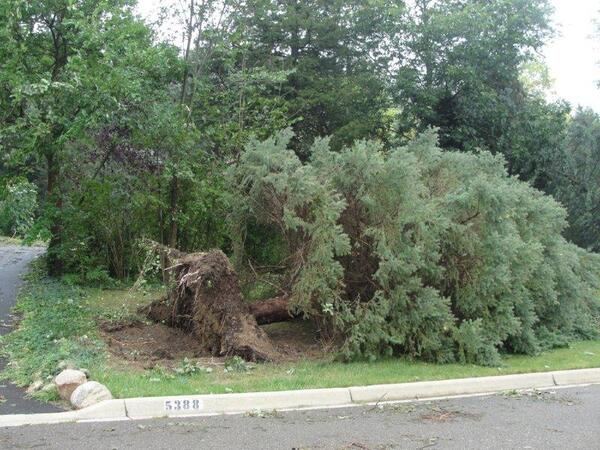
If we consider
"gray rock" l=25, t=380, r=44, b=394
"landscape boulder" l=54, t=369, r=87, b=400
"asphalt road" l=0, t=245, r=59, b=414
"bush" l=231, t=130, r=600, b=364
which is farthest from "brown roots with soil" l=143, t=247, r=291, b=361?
"asphalt road" l=0, t=245, r=59, b=414

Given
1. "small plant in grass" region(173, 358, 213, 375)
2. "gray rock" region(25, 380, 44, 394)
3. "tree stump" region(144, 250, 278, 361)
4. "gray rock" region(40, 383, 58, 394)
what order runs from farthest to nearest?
1. "tree stump" region(144, 250, 278, 361)
2. "small plant in grass" region(173, 358, 213, 375)
3. "gray rock" region(25, 380, 44, 394)
4. "gray rock" region(40, 383, 58, 394)

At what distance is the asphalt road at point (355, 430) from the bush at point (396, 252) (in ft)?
7.35

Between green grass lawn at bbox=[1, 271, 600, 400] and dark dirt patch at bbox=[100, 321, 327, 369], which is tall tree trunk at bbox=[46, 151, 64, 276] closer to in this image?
green grass lawn at bbox=[1, 271, 600, 400]

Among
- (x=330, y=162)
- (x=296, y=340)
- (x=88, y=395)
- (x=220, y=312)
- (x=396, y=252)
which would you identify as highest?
(x=330, y=162)

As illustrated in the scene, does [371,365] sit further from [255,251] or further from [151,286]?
[151,286]

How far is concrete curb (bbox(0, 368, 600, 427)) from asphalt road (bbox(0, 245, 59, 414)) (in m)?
0.33

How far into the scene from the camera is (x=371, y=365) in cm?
920

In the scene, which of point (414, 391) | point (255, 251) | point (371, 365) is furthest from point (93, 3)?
point (414, 391)

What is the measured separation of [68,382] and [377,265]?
16.2 feet

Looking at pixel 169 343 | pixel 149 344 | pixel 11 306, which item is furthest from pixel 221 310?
pixel 11 306

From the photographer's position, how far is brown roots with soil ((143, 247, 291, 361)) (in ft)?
30.7

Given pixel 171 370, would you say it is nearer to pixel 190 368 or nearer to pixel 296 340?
pixel 190 368

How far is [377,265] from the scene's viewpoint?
33.0ft

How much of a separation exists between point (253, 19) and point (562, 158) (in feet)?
34.8
